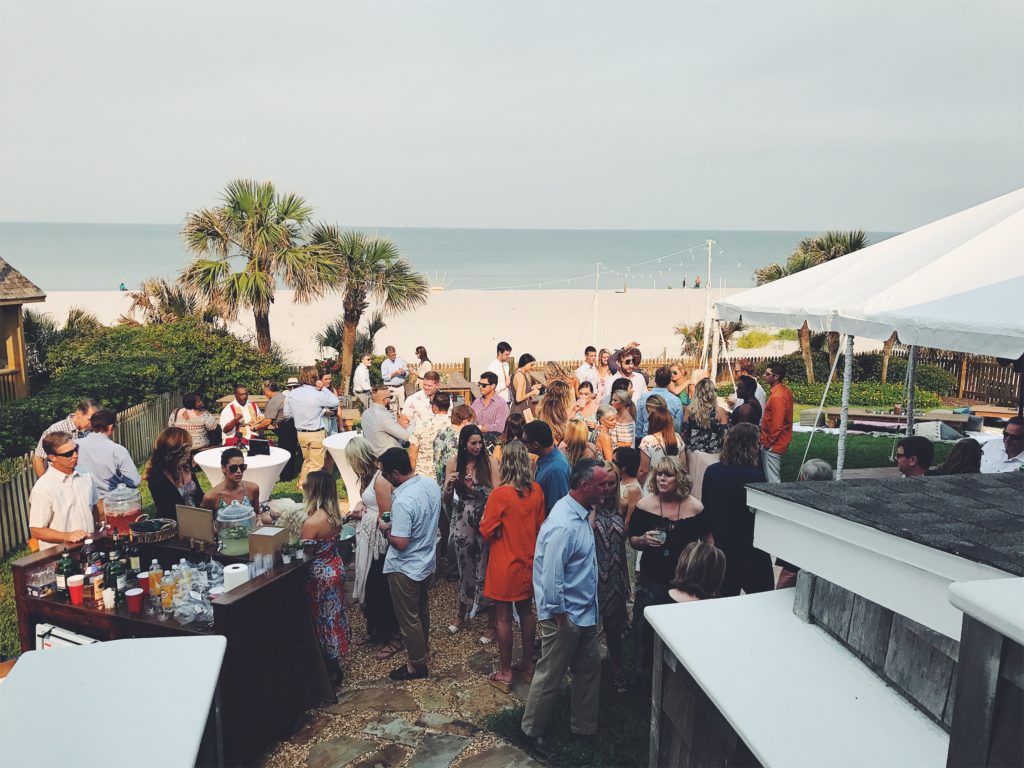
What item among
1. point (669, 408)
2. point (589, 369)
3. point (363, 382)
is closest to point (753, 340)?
point (589, 369)

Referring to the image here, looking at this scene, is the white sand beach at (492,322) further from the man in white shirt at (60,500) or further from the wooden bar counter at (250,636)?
the wooden bar counter at (250,636)

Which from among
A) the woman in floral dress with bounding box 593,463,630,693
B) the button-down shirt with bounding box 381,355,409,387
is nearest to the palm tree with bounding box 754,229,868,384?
the button-down shirt with bounding box 381,355,409,387

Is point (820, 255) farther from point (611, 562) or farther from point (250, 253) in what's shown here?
point (611, 562)

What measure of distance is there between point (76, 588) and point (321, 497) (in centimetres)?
164

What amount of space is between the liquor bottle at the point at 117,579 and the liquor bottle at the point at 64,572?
30 cm

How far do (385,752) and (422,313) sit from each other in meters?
35.3

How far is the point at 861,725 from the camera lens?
2496 mm

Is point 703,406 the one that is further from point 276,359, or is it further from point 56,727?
point 276,359

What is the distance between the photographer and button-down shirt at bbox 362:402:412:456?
7996 millimetres

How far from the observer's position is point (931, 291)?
5480 millimetres

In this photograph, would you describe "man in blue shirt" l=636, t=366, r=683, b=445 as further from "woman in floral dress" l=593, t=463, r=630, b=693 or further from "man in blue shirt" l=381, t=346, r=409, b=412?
"man in blue shirt" l=381, t=346, r=409, b=412

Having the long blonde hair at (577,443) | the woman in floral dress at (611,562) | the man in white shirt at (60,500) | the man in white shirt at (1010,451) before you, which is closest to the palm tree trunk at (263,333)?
the man in white shirt at (60,500)

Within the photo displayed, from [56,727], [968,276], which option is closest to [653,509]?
[968,276]

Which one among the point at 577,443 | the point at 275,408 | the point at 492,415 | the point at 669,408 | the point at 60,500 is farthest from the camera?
the point at 275,408
